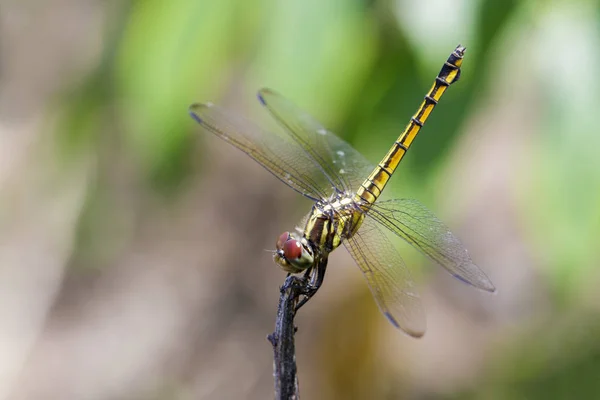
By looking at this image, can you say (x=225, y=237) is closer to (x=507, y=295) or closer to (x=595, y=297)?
(x=507, y=295)

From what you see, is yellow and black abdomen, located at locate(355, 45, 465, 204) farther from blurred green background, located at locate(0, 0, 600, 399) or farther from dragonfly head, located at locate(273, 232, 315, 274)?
dragonfly head, located at locate(273, 232, 315, 274)

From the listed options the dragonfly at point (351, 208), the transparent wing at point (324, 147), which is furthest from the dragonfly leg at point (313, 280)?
A: the transparent wing at point (324, 147)

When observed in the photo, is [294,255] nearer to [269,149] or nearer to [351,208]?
[351,208]

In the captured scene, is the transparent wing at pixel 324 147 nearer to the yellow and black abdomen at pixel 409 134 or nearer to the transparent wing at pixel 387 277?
the yellow and black abdomen at pixel 409 134

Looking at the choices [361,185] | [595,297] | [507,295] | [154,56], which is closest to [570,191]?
[361,185]

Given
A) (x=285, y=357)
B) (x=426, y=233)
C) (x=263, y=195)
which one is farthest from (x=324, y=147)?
(x=263, y=195)

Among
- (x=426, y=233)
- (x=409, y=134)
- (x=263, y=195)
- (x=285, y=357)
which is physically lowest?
(x=263, y=195)
